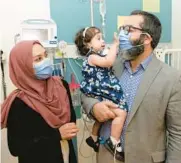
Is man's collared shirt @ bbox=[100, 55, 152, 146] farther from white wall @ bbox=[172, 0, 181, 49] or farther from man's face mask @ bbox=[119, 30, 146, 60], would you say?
white wall @ bbox=[172, 0, 181, 49]

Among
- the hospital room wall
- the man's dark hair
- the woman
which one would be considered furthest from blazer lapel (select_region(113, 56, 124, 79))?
the hospital room wall

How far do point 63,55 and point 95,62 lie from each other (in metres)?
0.76

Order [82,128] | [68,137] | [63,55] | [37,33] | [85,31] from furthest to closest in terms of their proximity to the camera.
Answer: [82,128], [63,55], [37,33], [85,31], [68,137]

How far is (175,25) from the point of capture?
325 cm

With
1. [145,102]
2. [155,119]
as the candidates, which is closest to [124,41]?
[145,102]

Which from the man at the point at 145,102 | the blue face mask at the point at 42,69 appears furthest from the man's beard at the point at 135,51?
the blue face mask at the point at 42,69

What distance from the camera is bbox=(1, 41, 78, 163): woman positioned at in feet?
5.43

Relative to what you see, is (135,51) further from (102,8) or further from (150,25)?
(102,8)

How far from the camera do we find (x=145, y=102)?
1650 mm

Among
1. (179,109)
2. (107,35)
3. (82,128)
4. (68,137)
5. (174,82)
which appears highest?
(107,35)

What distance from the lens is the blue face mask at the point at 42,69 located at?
1.70m

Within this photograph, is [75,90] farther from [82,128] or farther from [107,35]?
[107,35]

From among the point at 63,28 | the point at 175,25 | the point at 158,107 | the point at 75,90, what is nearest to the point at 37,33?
the point at 63,28

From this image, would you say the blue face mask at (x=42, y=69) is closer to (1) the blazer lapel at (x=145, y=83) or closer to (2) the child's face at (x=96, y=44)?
(2) the child's face at (x=96, y=44)
